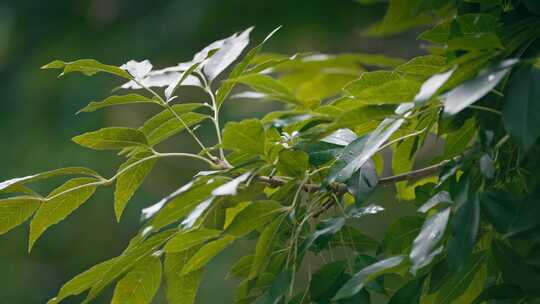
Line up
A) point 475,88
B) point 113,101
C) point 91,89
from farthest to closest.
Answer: point 91,89 < point 113,101 < point 475,88

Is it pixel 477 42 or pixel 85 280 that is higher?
pixel 477 42

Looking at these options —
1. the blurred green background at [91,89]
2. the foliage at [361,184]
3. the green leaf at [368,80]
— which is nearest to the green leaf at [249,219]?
the foliage at [361,184]

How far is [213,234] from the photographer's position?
1.82 feet

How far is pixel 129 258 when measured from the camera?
61 centimetres

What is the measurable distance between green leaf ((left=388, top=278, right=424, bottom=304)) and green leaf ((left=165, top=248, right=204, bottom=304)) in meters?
0.16

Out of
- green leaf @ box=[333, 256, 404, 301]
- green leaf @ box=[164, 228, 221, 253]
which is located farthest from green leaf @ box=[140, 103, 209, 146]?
green leaf @ box=[333, 256, 404, 301]

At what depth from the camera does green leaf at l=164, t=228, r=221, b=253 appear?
556 mm

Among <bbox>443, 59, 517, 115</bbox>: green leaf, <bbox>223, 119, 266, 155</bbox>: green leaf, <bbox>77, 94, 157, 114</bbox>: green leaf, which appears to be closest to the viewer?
<bbox>443, 59, 517, 115</bbox>: green leaf

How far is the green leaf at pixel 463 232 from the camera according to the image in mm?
455

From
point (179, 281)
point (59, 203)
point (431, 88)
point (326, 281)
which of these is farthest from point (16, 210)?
point (431, 88)

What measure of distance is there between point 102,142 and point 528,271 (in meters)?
0.31

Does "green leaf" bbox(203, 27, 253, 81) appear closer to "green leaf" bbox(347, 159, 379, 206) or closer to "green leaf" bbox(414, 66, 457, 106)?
"green leaf" bbox(347, 159, 379, 206)

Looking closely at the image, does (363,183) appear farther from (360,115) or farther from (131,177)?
(131,177)

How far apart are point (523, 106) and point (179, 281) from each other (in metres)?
0.30
